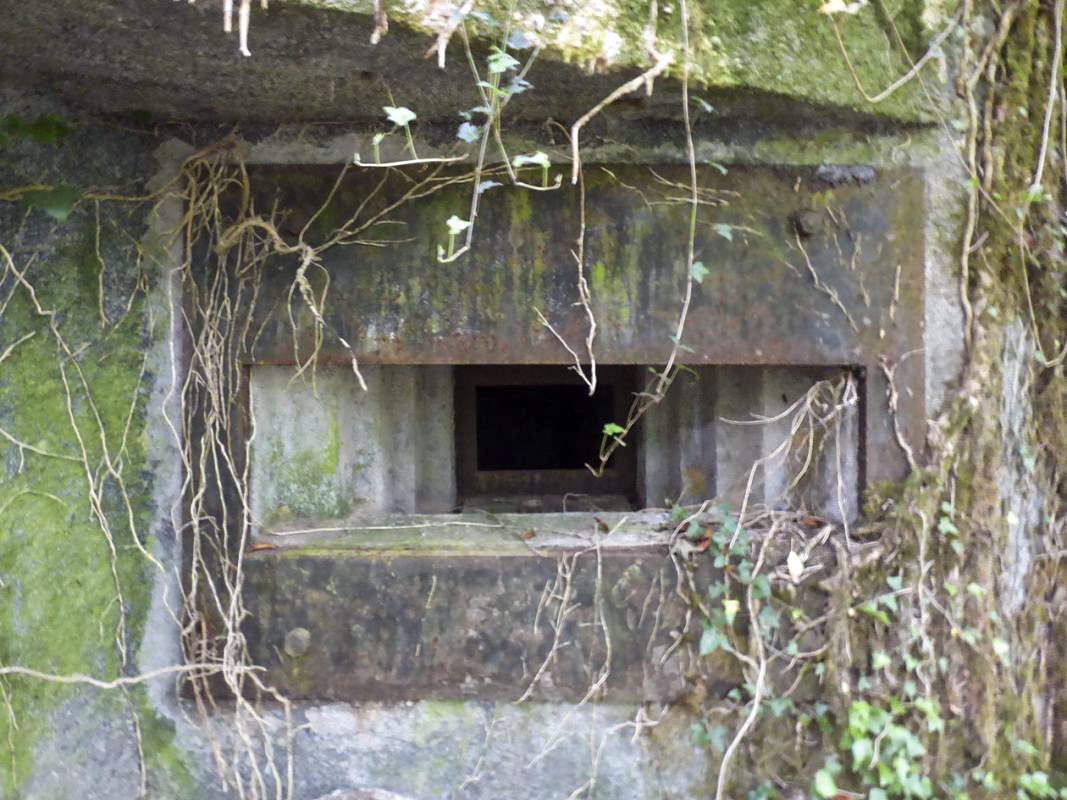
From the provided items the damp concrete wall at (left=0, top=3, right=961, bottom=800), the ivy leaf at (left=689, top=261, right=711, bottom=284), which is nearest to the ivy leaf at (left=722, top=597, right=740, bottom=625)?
the damp concrete wall at (left=0, top=3, right=961, bottom=800)

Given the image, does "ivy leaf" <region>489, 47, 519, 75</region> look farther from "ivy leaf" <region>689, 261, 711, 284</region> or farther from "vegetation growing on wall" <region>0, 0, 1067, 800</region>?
"ivy leaf" <region>689, 261, 711, 284</region>

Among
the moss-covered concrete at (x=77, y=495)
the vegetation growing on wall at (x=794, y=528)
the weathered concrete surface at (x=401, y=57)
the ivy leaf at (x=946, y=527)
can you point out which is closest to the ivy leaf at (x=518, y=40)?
the weathered concrete surface at (x=401, y=57)

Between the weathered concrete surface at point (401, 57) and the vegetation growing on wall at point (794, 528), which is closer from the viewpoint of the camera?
the weathered concrete surface at point (401, 57)

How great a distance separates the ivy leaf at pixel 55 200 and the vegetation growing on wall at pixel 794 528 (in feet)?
0.06

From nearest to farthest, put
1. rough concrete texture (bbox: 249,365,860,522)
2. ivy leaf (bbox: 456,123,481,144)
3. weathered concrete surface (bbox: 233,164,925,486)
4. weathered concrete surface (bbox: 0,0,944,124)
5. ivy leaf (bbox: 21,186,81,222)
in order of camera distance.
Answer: weathered concrete surface (bbox: 0,0,944,124), ivy leaf (bbox: 456,123,481,144), ivy leaf (bbox: 21,186,81,222), weathered concrete surface (bbox: 233,164,925,486), rough concrete texture (bbox: 249,365,860,522)

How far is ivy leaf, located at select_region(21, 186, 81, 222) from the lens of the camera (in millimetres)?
1773

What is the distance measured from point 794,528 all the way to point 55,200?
1882 millimetres

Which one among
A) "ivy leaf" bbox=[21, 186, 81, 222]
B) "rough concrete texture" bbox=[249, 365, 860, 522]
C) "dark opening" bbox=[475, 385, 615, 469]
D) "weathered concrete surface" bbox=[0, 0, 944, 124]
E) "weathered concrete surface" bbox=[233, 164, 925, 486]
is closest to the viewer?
"weathered concrete surface" bbox=[0, 0, 944, 124]

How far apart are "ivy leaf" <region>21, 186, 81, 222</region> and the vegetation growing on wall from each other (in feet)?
0.06

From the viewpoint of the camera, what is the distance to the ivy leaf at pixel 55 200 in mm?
1773

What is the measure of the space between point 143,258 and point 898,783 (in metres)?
2.15

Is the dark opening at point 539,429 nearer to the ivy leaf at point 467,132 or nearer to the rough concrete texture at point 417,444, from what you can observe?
the rough concrete texture at point 417,444

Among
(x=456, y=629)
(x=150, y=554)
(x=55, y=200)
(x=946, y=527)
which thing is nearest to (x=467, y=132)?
(x=55, y=200)

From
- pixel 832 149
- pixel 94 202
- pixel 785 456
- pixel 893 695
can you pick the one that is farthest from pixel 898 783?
pixel 94 202
